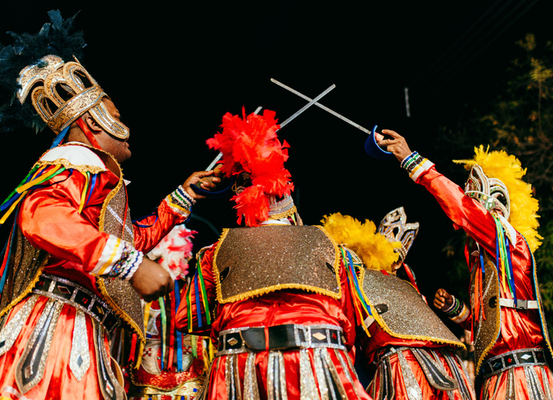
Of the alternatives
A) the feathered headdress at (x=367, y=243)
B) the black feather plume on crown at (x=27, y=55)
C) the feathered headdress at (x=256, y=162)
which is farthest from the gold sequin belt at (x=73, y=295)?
the feathered headdress at (x=367, y=243)

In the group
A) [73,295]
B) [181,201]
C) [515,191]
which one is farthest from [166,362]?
[515,191]

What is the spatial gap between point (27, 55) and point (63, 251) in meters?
1.19

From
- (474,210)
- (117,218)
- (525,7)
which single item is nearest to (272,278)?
(117,218)

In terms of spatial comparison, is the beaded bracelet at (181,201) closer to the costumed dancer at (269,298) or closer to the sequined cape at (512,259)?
the costumed dancer at (269,298)

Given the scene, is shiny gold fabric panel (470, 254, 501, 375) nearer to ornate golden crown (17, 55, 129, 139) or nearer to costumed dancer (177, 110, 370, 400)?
costumed dancer (177, 110, 370, 400)

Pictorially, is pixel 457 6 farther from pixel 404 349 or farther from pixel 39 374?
pixel 39 374

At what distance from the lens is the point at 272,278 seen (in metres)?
2.15

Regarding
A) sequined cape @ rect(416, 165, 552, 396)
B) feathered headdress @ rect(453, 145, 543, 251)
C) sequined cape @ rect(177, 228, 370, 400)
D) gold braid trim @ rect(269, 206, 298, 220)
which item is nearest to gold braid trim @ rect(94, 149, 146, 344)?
sequined cape @ rect(177, 228, 370, 400)

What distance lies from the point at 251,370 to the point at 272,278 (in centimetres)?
39

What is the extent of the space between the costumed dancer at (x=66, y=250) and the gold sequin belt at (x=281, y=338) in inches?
16.6

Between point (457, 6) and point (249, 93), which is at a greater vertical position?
point (457, 6)

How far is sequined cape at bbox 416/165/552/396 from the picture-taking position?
2.90m

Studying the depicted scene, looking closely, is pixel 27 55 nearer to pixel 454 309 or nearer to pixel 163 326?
pixel 163 326

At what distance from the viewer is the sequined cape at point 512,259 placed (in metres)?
2.90
